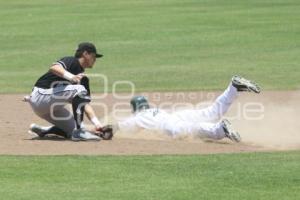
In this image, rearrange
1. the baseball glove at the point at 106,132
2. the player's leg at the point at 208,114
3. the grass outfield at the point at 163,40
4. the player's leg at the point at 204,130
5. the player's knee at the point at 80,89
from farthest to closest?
the grass outfield at the point at 163,40
the player's leg at the point at 208,114
the baseball glove at the point at 106,132
the player's knee at the point at 80,89
the player's leg at the point at 204,130

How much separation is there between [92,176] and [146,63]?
1334 cm

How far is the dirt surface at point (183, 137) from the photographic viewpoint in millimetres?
11672

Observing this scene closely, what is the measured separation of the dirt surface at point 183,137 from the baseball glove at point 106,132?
0.11 m

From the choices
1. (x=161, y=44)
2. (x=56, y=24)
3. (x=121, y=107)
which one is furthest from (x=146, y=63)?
(x=56, y=24)

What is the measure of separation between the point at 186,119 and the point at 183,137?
0.85 feet

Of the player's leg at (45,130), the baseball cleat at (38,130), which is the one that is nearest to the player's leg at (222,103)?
the player's leg at (45,130)

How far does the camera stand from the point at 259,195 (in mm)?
8727

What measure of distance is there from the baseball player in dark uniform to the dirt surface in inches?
7.7

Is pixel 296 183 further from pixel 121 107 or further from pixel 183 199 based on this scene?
pixel 121 107

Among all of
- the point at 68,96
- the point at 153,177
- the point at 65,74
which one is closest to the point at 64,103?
the point at 68,96

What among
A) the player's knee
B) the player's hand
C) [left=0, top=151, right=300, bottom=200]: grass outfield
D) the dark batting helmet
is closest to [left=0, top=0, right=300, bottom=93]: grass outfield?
the dark batting helmet

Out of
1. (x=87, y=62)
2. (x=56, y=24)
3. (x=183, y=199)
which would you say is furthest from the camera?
(x=56, y=24)

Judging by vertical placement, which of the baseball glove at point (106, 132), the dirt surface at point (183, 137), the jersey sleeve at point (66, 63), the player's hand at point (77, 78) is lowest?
the dirt surface at point (183, 137)

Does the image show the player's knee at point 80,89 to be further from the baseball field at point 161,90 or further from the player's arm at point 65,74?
the baseball field at point 161,90
